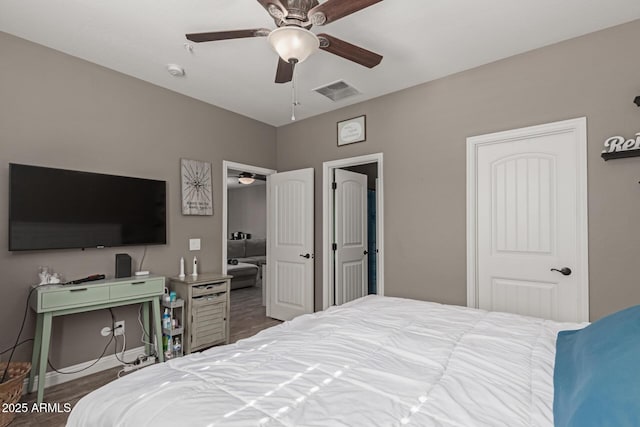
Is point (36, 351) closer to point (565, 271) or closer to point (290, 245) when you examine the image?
point (290, 245)

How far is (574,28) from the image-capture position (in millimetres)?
2449

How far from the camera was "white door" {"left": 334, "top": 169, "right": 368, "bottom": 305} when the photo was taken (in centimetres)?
415

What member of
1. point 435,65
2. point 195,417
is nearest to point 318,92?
point 435,65

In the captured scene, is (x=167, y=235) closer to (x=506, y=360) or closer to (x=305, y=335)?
(x=305, y=335)

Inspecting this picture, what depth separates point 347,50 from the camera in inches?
82.4

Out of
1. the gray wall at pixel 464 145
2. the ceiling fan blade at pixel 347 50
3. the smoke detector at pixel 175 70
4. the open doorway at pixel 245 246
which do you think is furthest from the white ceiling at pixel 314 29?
the open doorway at pixel 245 246

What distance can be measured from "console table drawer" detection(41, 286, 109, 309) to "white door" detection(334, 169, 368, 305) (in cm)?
247

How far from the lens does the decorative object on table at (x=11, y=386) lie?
2.02 meters

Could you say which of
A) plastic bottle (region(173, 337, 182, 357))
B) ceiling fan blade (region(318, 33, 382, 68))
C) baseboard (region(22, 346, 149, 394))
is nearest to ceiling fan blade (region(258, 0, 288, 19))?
ceiling fan blade (region(318, 33, 382, 68))

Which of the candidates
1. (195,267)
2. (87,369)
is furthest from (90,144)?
(87,369)

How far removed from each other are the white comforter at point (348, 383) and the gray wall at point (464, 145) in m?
1.34

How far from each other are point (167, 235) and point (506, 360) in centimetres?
318

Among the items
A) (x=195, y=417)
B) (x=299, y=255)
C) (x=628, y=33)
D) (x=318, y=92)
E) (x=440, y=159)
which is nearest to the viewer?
(x=195, y=417)

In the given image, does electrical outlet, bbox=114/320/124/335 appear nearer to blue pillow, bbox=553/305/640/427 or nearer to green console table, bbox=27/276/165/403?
green console table, bbox=27/276/165/403
